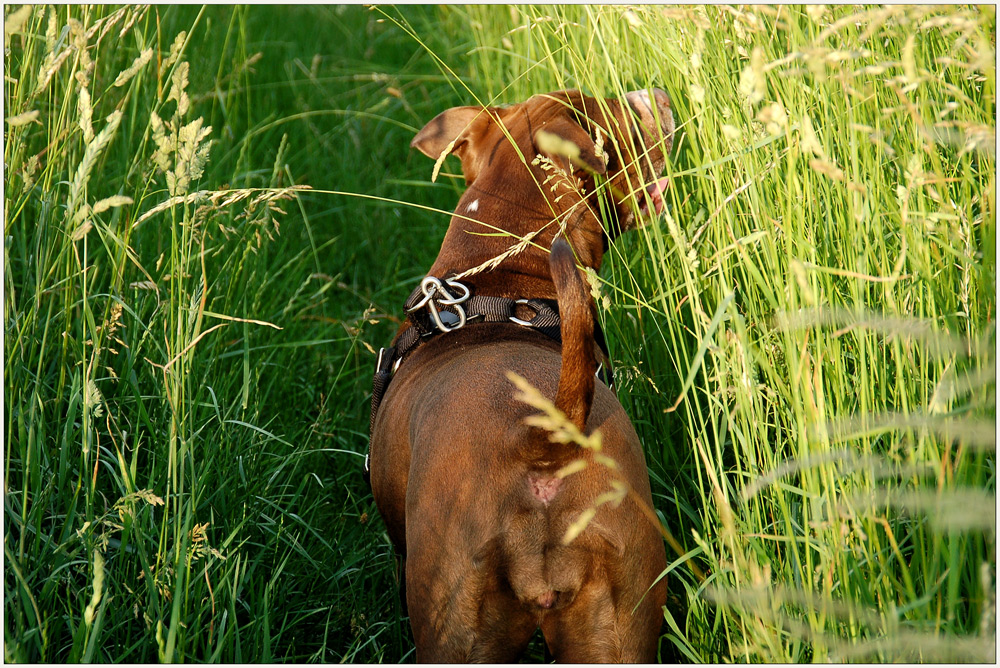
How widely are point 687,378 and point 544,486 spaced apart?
0.36m

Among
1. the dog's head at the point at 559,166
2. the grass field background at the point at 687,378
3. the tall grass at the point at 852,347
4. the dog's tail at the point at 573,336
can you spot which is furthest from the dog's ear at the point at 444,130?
the dog's tail at the point at 573,336

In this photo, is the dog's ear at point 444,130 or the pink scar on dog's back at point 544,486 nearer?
the pink scar on dog's back at point 544,486

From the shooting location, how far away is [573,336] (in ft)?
4.92

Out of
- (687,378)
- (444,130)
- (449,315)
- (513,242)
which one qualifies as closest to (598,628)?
(687,378)

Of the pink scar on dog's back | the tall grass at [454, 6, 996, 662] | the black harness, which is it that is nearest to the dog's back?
the pink scar on dog's back

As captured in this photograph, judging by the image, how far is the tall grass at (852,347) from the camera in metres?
1.36

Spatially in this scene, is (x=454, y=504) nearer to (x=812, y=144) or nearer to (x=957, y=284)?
(x=812, y=144)

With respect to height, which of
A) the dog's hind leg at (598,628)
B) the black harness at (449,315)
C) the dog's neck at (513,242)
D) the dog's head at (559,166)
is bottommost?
the dog's hind leg at (598,628)

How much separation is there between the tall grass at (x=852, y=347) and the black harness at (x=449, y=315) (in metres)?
0.37

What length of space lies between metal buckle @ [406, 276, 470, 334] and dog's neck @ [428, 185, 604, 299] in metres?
0.16

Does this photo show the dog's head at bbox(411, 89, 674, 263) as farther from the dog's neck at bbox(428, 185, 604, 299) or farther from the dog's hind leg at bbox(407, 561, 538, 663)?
the dog's hind leg at bbox(407, 561, 538, 663)

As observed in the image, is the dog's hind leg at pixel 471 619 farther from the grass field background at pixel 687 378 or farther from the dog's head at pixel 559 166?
the dog's head at pixel 559 166

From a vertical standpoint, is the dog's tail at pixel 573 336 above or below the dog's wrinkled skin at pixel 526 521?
above

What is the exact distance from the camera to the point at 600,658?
1.68 m
